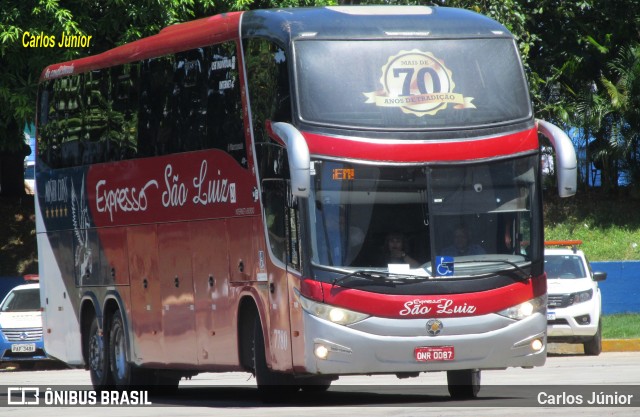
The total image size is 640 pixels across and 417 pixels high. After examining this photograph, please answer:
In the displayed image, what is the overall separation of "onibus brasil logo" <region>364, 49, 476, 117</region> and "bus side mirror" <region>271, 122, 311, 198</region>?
1082mm

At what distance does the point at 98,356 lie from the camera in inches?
793

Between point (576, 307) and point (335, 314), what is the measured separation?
37.7 feet

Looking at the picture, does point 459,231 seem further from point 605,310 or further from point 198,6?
point 605,310

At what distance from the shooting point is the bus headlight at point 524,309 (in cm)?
1468

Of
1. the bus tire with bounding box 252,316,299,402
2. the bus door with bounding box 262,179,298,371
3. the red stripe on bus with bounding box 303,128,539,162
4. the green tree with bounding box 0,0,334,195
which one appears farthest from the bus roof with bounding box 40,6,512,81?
the green tree with bounding box 0,0,334,195

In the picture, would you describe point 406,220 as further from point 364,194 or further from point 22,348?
point 22,348

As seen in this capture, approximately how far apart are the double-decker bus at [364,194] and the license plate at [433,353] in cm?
1

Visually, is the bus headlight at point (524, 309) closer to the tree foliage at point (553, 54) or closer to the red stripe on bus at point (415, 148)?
the red stripe on bus at point (415, 148)

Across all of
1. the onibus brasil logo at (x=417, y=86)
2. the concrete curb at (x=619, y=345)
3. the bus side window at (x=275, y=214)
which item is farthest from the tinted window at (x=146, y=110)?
the concrete curb at (x=619, y=345)

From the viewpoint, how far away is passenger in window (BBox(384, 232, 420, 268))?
1449 cm

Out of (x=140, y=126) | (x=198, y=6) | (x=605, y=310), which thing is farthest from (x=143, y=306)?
(x=605, y=310)

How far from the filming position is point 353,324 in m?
14.3

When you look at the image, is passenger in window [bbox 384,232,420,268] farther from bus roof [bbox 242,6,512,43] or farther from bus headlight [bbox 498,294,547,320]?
bus roof [bbox 242,6,512,43]

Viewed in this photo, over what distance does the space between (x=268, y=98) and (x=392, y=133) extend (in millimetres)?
1446
